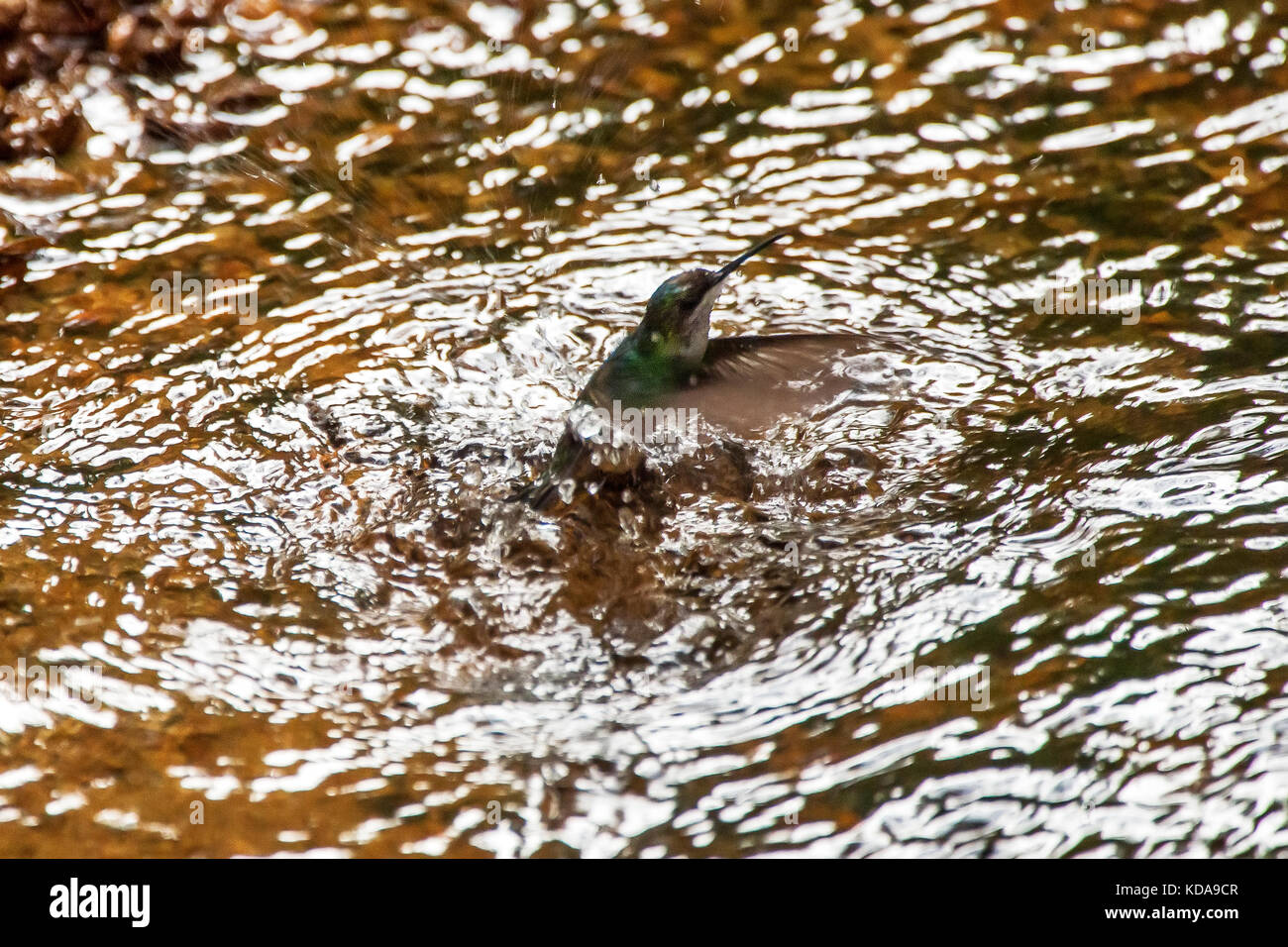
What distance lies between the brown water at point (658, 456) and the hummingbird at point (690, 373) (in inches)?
5.8

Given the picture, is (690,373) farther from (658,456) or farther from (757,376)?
(658,456)

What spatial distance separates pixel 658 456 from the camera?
3.07 metres

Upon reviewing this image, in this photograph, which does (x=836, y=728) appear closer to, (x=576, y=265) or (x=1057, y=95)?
(x=576, y=265)

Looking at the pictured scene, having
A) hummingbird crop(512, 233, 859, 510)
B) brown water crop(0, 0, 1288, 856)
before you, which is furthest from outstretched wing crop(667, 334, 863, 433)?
brown water crop(0, 0, 1288, 856)

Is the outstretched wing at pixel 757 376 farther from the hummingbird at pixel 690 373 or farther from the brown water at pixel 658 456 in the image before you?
the brown water at pixel 658 456

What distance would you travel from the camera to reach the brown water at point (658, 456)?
2227 millimetres

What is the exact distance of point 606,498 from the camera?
2953 millimetres

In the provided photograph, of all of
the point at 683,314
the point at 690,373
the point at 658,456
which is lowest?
the point at 658,456

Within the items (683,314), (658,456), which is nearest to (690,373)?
(683,314)

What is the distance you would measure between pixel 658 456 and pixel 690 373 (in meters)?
0.33

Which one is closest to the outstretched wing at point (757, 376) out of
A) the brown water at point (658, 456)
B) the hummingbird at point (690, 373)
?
the hummingbird at point (690, 373)

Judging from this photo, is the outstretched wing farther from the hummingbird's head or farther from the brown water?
the brown water

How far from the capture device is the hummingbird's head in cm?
278
